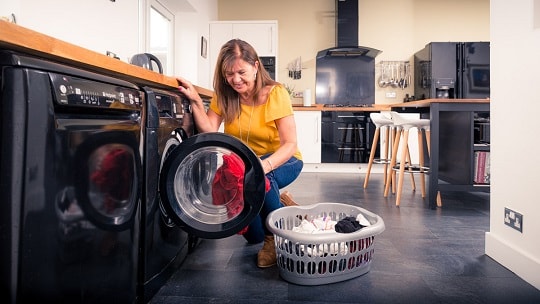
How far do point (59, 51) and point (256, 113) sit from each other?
3.18ft

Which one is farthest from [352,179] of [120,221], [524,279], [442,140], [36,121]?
[36,121]

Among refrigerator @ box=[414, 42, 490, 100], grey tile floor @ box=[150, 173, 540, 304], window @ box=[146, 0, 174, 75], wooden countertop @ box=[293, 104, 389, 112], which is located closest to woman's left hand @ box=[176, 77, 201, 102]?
grey tile floor @ box=[150, 173, 540, 304]

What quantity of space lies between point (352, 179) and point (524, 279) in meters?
2.97

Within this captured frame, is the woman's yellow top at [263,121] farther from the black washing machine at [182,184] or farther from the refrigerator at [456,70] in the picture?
the refrigerator at [456,70]

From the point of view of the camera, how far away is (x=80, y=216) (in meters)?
0.82

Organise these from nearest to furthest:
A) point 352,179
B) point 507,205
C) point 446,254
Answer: point 507,205
point 446,254
point 352,179

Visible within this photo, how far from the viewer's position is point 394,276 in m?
1.49

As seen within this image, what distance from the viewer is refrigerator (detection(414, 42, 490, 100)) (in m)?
5.04

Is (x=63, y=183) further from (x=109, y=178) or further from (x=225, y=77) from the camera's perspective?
(x=225, y=77)

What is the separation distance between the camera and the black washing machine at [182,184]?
4.00 ft

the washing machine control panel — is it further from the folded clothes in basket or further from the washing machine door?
the folded clothes in basket

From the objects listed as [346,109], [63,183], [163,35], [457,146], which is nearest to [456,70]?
[346,109]

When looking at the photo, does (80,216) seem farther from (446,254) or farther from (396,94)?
(396,94)

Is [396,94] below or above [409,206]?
above
